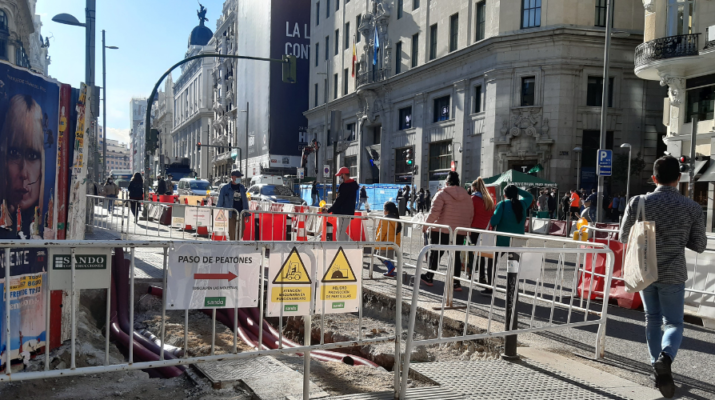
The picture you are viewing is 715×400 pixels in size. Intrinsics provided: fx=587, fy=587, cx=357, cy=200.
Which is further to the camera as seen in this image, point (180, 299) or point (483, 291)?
point (483, 291)

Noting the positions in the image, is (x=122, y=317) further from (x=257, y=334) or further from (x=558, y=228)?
(x=558, y=228)

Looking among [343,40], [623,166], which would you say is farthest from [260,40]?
[623,166]

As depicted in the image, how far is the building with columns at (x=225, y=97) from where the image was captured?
271ft

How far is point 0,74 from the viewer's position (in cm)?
405

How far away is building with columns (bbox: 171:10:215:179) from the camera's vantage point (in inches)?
4006

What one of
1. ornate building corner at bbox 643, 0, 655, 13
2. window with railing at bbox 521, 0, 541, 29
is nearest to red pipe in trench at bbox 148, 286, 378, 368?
ornate building corner at bbox 643, 0, 655, 13

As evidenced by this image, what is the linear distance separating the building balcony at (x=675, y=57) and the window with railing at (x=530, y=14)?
20.0ft

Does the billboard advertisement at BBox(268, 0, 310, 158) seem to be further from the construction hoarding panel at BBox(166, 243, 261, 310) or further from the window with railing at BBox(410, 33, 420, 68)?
the construction hoarding panel at BBox(166, 243, 261, 310)

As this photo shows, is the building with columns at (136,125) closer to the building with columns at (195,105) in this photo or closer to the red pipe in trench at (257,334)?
the building with columns at (195,105)

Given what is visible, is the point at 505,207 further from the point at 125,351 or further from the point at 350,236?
the point at 125,351

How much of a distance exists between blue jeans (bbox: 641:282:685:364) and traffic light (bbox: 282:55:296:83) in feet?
48.2

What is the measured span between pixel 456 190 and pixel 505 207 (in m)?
0.74

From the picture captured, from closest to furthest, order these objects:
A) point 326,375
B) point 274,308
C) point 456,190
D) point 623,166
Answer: point 274,308
point 326,375
point 456,190
point 623,166

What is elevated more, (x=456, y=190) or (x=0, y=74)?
(x=0, y=74)
